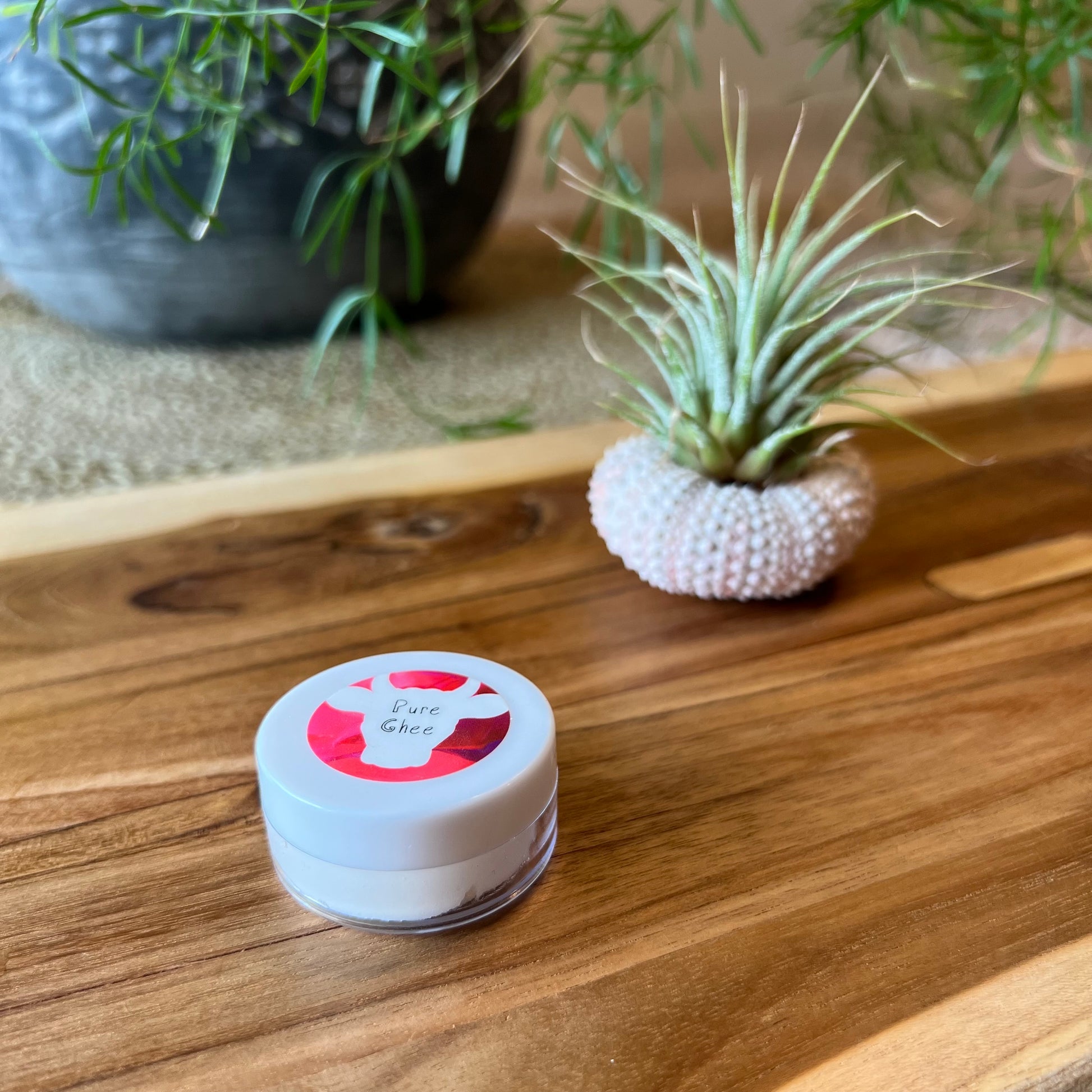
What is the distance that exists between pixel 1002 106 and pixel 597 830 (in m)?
0.52

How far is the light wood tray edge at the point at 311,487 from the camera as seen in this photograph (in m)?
0.59

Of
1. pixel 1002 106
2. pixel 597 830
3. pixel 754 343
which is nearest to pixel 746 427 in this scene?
pixel 754 343

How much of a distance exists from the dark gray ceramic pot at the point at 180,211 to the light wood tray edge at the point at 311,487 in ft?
0.91

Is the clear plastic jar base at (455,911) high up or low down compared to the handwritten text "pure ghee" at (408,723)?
down

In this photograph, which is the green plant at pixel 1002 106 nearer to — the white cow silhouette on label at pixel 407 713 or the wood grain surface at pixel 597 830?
the wood grain surface at pixel 597 830

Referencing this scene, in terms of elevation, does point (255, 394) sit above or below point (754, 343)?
below

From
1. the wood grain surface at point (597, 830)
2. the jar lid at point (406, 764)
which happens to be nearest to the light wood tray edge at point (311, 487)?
the wood grain surface at point (597, 830)

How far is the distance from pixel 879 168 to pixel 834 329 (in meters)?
0.74

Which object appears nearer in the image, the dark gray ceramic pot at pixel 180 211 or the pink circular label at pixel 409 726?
the pink circular label at pixel 409 726

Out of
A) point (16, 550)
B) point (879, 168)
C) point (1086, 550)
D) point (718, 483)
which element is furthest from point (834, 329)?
point (879, 168)

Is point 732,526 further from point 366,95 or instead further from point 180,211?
point 180,211

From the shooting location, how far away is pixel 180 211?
2.70 feet

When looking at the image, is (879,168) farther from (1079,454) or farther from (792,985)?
(792,985)

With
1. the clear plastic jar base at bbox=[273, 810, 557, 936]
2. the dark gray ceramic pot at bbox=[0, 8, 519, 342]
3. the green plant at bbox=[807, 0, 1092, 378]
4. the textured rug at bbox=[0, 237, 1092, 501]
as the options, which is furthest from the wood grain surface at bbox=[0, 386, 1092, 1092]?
the dark gray ceramic pot at bbox=[0, 8, 519, 342]
